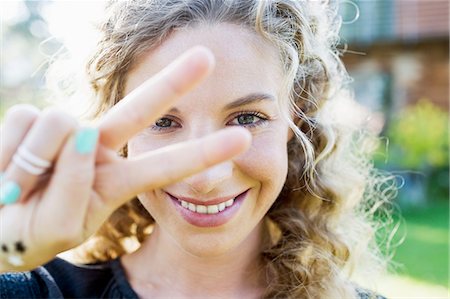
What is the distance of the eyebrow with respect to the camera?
6.41 ft

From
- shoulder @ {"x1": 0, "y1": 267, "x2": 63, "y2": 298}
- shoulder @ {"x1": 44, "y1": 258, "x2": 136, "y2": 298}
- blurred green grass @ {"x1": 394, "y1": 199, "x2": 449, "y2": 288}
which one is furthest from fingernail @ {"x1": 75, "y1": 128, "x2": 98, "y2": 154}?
blurred green grass @ {"x1": 394, "y1": 199, "x2": 449, "y2": 288}

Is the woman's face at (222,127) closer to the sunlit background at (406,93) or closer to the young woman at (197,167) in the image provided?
the young woman at (197,167)

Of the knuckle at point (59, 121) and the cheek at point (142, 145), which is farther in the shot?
the cheek at point (142, 145)

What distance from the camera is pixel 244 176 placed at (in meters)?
2.03

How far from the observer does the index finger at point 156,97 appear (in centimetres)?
124

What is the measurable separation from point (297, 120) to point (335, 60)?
0.38 m

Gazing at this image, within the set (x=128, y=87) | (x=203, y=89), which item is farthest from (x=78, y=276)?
(x=203, y=89)

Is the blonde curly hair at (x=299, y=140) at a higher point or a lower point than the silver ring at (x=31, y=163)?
lower

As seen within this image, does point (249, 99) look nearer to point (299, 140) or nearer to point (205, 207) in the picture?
point (205, 207)

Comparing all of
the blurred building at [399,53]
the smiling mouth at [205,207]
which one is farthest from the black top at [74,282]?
the blurred building at [399,53]

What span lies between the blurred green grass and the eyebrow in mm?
3055

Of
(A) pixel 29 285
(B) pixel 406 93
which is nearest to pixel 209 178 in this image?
(A) pixel 29 285

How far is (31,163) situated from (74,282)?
112 cm

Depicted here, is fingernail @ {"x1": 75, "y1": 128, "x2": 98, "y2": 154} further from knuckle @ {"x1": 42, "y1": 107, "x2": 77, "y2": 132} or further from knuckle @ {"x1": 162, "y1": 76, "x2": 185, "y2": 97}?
knuckle @ {"x1": 162, "y1": 76, "x2": 185, "y2": 97}
